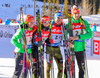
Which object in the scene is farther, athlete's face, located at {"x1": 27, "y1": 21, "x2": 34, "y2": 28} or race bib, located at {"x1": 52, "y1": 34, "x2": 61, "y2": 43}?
race bib, located at {"x1": 52, "y1": 34, "x2": 61, "y2": 43}

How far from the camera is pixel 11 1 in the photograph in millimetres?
57156

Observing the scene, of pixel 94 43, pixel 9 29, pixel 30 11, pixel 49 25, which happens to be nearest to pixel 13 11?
pixel 30 11

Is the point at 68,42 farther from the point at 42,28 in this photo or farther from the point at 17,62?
the point at 17,62

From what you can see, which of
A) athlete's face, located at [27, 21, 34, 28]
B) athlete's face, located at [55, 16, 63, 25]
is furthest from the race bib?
athlete's face, located at [27, 21, 34, 28]

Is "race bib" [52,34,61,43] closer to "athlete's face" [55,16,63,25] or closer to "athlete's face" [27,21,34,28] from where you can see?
"athlete's face" [55,16,63,25]

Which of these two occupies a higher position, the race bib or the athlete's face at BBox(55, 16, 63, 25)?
the athlete's face at BBox(55, 16, 63, 25)

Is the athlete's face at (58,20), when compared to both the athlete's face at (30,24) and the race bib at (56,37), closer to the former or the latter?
the race bib at (56,37)

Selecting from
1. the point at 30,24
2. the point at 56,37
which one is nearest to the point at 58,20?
the point at 56,37

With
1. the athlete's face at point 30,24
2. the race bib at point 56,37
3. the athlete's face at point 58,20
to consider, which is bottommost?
the race bib at point 56,37

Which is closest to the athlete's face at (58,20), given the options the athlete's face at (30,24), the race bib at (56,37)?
the race bib at (56,37)

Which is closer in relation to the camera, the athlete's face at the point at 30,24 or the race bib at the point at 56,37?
the athlete's face at the point at 30,24

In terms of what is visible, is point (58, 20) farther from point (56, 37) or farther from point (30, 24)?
point (30, 24)

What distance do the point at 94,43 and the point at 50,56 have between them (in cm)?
532

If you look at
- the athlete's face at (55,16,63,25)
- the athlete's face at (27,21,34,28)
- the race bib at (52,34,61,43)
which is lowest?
the race bib at (52,34,61,43)
